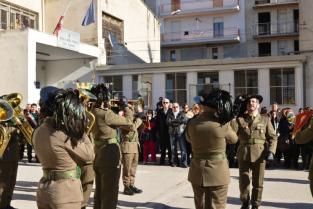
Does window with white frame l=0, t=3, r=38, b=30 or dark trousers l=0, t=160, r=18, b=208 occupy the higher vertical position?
window with white frame l=0, t=3, r=38, b=30

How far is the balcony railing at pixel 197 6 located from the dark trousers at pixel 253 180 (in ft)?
109

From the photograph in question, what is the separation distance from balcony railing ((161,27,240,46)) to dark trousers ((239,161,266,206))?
33082 millimetres

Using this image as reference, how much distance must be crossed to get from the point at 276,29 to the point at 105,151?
34769 millimetres

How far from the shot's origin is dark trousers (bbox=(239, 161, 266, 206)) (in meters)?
6.47

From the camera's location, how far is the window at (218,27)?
3934cm

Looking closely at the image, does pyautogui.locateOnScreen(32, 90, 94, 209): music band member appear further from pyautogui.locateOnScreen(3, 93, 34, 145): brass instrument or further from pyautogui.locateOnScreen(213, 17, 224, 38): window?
pyautogui.locateOnScreen(213, 17, 224, 38): window

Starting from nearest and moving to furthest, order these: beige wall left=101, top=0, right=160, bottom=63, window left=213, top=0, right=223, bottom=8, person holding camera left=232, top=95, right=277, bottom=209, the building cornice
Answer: person holding camera left=232, top=95, right=277, bottom=209, the building cornice, beige wall left=101, top=0, right=160, bottom=63, window left=213, top=0, right=223, bottom=8

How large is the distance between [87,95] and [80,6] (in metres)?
20.6

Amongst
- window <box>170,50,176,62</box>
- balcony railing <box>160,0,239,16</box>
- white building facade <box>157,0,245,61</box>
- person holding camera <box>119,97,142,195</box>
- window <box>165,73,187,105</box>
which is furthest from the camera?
window <box>170,50,176,62</box>

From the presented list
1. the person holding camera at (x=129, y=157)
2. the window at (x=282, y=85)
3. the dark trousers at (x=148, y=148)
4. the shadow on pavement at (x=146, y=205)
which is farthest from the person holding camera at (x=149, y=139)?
the window at (x=282, y=85)

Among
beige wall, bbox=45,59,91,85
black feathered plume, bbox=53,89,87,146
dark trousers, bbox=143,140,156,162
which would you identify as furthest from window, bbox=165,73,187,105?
black feathered plume, bbox=53,89,87,146

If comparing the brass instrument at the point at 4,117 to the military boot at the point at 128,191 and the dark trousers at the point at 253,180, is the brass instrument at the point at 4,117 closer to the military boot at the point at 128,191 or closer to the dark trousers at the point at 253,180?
the military boot at the point at 128,191

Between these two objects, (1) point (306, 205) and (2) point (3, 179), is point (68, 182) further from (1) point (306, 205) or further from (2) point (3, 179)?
(1) point (306, 205)

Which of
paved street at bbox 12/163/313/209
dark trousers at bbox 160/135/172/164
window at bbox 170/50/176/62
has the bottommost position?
paved street at bbox 12/163/313/209
